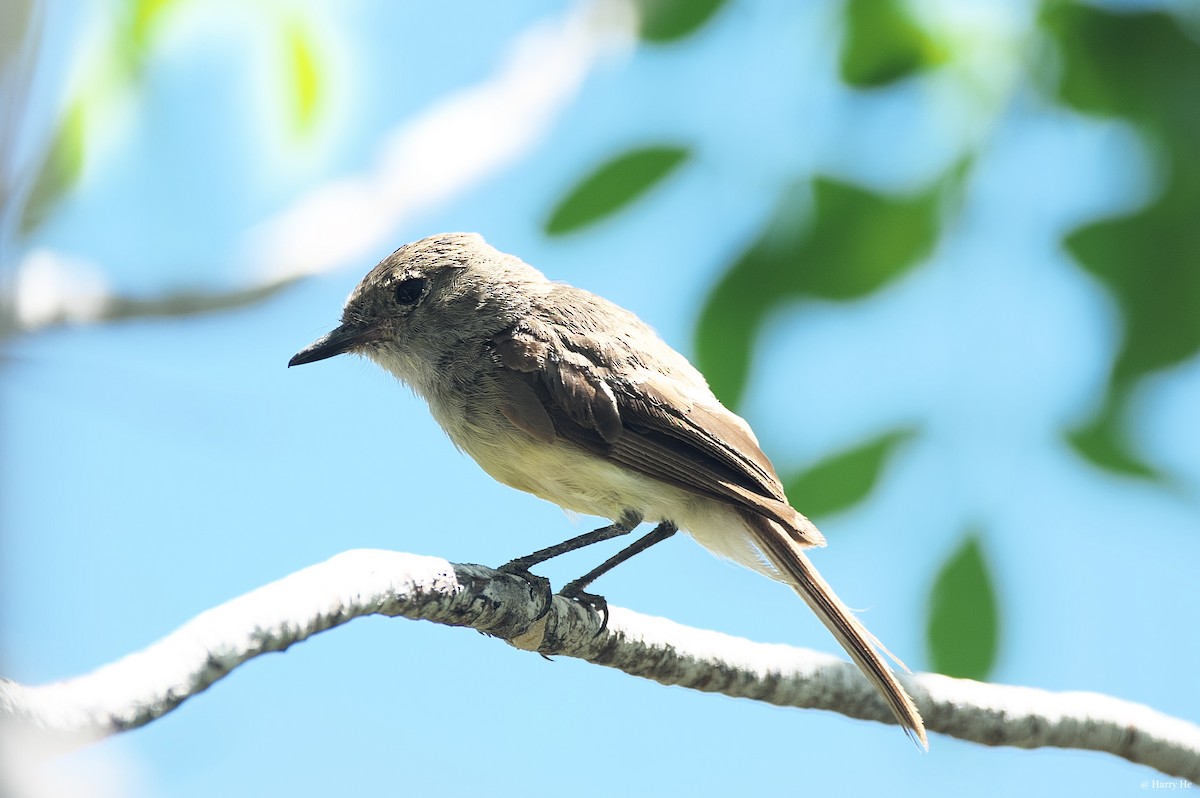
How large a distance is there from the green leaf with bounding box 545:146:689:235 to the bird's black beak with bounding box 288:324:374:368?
1698 millimetres

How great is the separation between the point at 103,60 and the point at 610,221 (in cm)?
180

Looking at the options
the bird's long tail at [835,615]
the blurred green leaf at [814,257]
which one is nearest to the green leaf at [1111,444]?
the blurred green leaf at [814,257]

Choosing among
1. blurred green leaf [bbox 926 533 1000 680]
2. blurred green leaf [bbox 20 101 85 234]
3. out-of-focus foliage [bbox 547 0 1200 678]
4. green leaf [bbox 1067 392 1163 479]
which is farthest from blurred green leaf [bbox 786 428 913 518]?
blurred green leaf [bbox 20 101 85 234]

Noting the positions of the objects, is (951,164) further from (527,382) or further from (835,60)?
(527,382)

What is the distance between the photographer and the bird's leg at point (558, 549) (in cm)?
387

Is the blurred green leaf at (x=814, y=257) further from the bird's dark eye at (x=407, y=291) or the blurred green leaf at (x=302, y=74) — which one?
the bird's dark eye at (x=407, y=291)

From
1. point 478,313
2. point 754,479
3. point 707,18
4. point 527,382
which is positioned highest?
point 707,18

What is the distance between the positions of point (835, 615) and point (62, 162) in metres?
2.96

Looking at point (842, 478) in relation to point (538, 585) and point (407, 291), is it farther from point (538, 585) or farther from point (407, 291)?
point (407, 291)

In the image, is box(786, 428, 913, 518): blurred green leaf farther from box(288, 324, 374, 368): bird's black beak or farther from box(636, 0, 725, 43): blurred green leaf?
box(288, 324, 374, 368): bird's black beak

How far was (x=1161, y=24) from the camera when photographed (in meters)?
3.41

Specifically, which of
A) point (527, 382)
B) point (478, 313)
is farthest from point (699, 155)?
point (478, 313)

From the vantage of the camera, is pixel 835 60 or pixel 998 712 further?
pixel 998 712

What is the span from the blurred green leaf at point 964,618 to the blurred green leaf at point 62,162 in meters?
3.04
